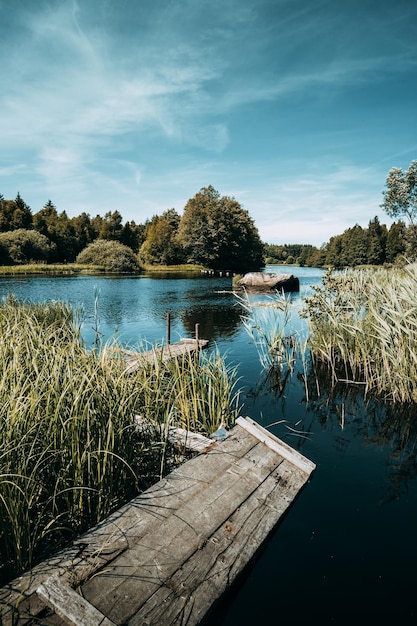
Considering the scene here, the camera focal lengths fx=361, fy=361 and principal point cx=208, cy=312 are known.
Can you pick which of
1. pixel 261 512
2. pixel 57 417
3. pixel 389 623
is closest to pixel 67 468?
pixel 57 417

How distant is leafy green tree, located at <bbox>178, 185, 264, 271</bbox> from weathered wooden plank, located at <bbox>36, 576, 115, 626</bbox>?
190 ft

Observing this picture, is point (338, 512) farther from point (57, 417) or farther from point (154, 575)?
point (57, 417)

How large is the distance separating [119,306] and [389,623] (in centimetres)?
1985

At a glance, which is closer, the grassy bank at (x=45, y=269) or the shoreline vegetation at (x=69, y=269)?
the grassy bank at (x=45, y=269)

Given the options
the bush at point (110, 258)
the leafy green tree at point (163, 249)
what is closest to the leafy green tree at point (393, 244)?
the leafy green tree at point (163, 249)

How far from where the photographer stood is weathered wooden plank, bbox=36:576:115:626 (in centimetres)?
216

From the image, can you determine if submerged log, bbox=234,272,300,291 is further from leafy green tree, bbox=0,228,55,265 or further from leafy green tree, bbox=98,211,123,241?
leafy green tree, bbox=98,211,123,241

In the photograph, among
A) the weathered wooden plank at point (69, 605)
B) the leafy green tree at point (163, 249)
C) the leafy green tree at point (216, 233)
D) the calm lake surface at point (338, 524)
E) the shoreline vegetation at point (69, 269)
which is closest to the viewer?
the weathered wooden plank at point (69, 605)

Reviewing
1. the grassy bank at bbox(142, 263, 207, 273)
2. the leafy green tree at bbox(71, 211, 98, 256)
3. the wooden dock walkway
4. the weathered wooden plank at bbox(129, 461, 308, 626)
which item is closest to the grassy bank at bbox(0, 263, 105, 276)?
the grassy bank at bbox(142, 263, 207, 273)

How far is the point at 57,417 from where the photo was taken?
10.7ft

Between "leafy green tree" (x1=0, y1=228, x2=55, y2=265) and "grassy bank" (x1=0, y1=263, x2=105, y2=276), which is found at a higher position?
"leafy green tree" (x1=0, y1=228, x2=55, y2=265)

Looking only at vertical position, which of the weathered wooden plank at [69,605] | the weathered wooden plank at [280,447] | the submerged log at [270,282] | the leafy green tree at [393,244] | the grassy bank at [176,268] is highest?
the leafy green tree at [393,244]

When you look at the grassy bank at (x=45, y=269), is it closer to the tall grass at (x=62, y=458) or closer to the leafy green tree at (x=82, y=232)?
the leafy green tree at (x=82, y=232)

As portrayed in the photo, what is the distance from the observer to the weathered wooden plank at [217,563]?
2.38 metres
